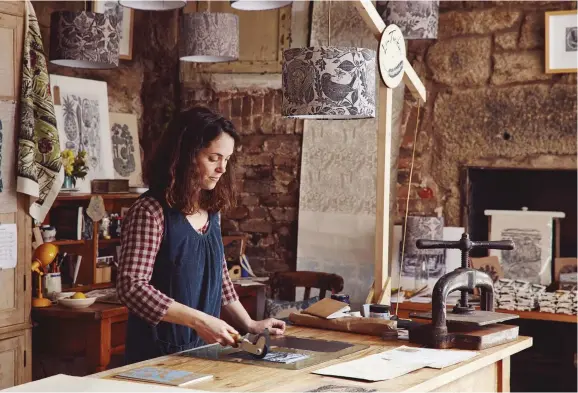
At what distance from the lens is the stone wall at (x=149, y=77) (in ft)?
19.9

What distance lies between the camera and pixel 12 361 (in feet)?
15.0

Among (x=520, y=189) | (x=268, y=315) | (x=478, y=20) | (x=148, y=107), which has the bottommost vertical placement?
(x=268, y=315)

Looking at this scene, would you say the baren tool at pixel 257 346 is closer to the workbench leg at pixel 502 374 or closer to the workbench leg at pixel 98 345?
the workbench leg at pixel 502 374

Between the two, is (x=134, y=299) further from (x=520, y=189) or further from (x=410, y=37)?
(x=520, y=189)

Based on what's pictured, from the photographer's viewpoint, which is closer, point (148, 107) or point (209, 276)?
point (209, 276)

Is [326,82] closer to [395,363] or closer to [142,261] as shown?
[142,261]

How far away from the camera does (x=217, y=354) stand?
9.55 ft

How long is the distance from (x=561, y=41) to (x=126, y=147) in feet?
9.15

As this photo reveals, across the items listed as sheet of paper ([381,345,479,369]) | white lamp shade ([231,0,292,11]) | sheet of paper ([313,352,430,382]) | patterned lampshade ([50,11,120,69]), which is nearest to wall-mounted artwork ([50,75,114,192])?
patterned lampshade ([50,11,120,69])

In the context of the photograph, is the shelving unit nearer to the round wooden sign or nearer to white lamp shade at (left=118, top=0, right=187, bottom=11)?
white lamp shade at (left=118, top=0, right=187, bottom=11)

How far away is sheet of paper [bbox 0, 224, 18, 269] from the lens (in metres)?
4.50

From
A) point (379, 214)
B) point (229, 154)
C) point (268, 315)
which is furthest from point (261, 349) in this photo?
point (268, 315)

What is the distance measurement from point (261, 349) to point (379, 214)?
1426 millimetres

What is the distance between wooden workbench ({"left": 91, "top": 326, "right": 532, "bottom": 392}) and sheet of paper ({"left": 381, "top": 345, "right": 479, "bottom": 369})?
0.09 feet
